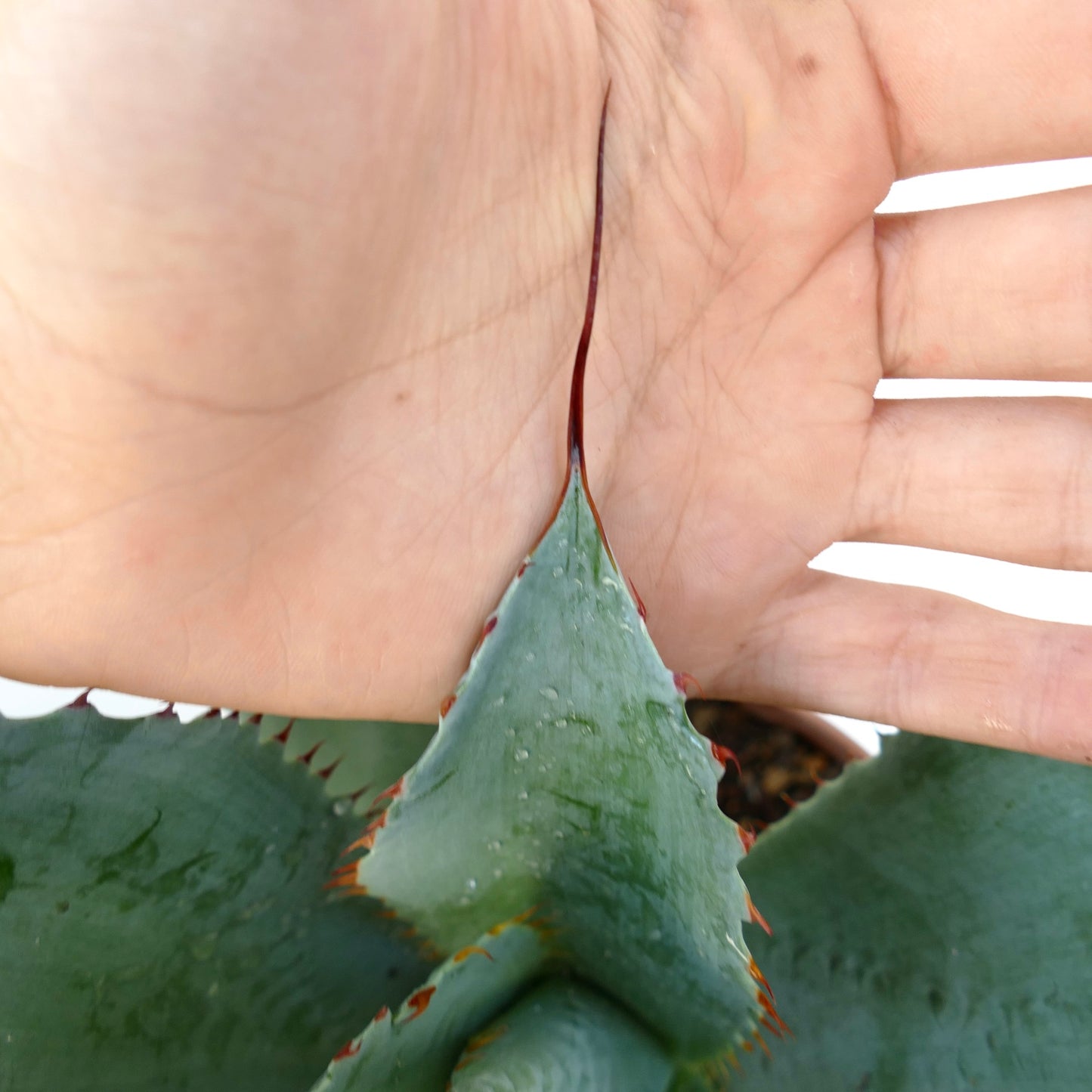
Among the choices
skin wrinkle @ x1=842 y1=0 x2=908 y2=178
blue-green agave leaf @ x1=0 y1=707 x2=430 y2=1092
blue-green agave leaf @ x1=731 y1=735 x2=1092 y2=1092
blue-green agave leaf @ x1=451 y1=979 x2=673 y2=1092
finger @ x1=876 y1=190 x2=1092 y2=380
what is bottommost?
blue-green agave leaf @ x1=731 y1=735 x2=1092 y2=1092

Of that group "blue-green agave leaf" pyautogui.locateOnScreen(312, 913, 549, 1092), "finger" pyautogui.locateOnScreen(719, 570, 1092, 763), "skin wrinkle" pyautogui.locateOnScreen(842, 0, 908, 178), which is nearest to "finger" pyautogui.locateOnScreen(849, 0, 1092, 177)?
"skin wrinkle" pyautogui.locateOnScreen(842, 0, 908, 178)

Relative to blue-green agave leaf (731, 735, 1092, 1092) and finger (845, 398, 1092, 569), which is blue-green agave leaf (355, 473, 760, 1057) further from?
finger (845, 398, 1092, 569)

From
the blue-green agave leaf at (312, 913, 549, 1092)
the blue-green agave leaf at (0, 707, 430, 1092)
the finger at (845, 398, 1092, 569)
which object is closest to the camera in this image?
the blue-green agave leaf at (312, 913, 549, 1092)

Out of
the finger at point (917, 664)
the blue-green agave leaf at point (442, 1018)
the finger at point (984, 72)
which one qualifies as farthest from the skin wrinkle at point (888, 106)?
the blue-green agave leaf at point (442, 1018)

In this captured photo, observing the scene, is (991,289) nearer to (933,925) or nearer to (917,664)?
(917,664)

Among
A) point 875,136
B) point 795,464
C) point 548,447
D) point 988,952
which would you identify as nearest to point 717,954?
point 988,952

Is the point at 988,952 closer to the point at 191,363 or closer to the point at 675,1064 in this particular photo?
the point at 675,1064

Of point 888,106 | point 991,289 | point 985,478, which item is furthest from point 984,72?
point 985,478

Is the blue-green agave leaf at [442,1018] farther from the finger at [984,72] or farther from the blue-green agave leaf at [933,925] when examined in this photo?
the finger at [984,72]
